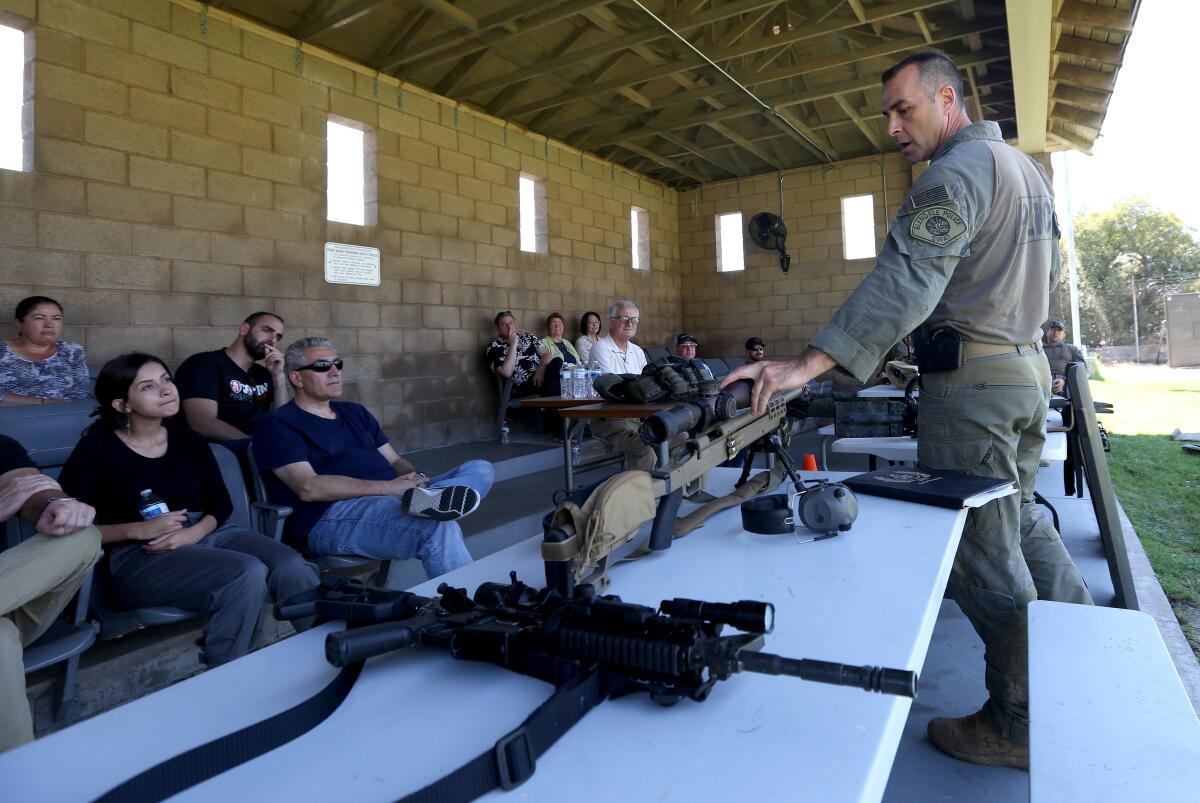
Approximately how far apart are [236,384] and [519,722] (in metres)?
3.24

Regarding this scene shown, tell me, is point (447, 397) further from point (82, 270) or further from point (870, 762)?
point (870, 762)

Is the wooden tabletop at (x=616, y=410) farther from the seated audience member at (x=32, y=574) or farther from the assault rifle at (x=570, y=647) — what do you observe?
the assault rifle at (x=570, y=647)

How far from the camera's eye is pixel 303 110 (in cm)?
511

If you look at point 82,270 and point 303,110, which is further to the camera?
point 303,110

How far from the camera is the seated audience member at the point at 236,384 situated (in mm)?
3246

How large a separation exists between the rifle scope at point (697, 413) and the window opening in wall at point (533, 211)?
5.96m

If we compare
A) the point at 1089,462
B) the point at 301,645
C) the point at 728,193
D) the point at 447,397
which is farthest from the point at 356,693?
the point at 728,193

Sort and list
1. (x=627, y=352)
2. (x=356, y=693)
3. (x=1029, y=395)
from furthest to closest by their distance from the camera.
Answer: (x=627, y=352) < (x=1029, y=395) < (x=356, y=693)

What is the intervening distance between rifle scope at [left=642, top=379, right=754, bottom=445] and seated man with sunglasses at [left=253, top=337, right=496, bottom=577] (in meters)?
0.97

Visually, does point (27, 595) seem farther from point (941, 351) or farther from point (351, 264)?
point (351, 264)

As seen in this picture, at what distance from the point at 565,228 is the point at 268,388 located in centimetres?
445

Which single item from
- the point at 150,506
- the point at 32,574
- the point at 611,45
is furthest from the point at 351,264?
the point at 32,574

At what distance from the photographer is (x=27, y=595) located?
1377 mm

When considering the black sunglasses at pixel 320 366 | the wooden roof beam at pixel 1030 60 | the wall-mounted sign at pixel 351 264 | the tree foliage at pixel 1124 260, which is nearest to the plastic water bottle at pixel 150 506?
the black sunglasses at pixel 320 366
